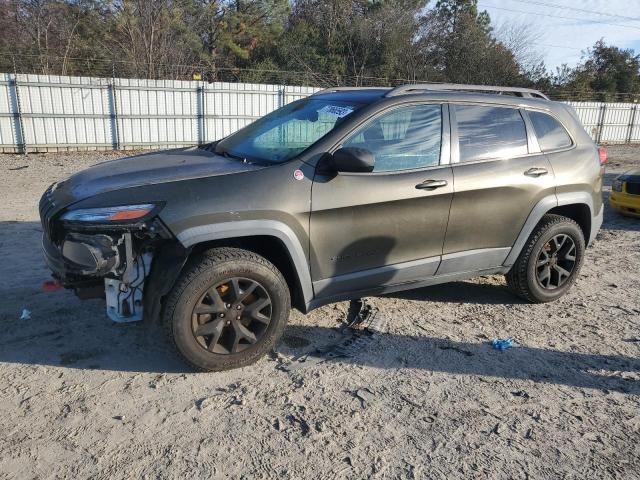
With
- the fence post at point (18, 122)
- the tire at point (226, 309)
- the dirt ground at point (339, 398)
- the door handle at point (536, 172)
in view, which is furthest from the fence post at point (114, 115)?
the door handle at point (536, 172)

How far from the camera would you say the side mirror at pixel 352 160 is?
3.41 meters

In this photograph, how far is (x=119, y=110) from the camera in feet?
50.1

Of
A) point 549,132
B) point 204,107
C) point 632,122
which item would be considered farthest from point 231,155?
point 632,122

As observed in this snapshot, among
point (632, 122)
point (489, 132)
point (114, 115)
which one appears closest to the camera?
point (489, 132)

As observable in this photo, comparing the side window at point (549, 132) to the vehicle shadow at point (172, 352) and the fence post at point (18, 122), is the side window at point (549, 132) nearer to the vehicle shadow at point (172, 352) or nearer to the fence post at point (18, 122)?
the vehicle shadow at point (172, 352)

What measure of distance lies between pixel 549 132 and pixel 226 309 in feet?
10.5

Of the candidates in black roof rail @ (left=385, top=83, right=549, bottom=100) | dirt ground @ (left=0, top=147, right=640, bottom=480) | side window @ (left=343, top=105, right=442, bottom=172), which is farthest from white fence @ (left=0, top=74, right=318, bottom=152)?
side window @ (left=343, top=105, right=442, bottom=172)

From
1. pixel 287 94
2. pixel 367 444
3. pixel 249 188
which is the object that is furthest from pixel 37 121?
pixel 367 444

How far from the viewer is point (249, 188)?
3328 millimetres

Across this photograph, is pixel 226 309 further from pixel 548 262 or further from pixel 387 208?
pixel 548 262

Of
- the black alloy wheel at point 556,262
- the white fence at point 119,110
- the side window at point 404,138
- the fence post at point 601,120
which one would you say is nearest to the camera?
the side window at point 404,138

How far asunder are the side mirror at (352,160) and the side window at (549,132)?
6.19 feet

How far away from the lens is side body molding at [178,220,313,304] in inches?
125

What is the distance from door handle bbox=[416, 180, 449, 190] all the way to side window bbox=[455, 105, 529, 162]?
0.99 ft
